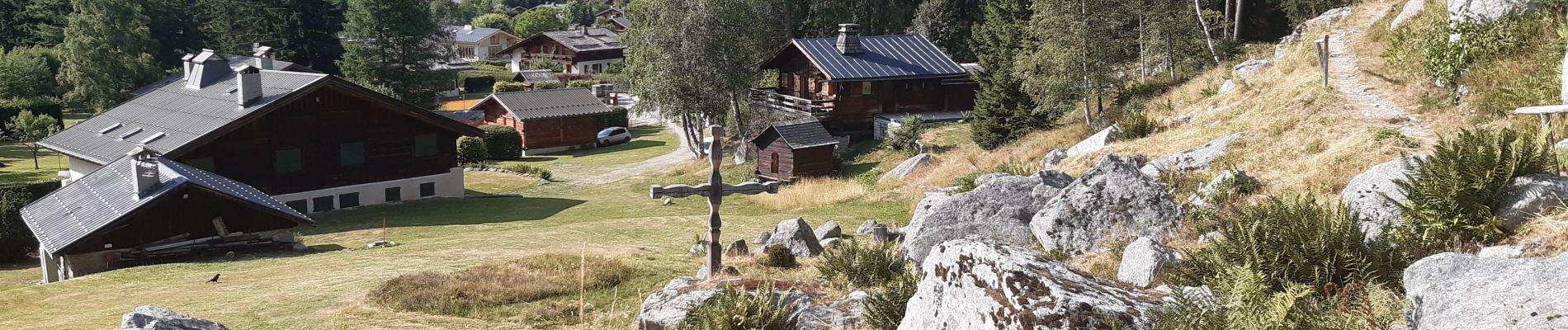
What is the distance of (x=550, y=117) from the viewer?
6025 centimetres

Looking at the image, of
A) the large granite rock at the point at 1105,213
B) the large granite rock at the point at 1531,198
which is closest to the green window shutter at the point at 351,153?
the large granite rock at the point at 1105,213

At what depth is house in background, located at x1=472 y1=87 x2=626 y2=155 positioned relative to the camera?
198 ft

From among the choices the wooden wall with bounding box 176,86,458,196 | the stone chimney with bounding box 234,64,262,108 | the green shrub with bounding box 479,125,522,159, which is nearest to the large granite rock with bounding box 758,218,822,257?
the wooden wall with bounding box 176,86,458,196

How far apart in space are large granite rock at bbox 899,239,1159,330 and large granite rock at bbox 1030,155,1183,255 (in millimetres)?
5348

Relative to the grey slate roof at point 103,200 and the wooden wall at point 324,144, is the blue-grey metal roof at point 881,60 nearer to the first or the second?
the wooden wall at point 324,144

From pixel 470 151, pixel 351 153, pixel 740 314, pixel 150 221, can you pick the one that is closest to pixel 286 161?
pixel 351 153

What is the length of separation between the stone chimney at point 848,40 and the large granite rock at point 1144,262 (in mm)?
44420

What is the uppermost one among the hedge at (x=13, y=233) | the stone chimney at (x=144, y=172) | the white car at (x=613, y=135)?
the stone chimney at (x=144, y=172)

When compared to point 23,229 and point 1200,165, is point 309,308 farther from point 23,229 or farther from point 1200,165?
point 23,229

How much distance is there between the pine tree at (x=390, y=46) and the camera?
7181cm

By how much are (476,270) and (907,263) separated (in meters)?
7.73

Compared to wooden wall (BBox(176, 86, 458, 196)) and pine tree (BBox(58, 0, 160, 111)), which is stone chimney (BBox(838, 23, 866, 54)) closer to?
wooden wall (BBox(176, 86, 458, 196))

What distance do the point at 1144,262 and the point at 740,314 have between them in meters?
4.20

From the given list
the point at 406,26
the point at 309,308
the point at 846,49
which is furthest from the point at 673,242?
the point at 406,26
